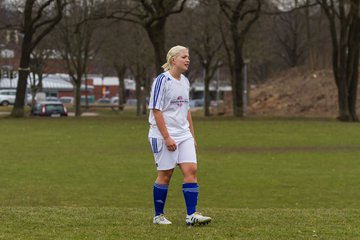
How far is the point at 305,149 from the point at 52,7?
26.7 metres

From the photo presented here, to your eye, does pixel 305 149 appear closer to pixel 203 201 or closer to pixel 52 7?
pixel 203 201

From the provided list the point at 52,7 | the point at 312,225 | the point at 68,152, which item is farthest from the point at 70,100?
the point at 312,225

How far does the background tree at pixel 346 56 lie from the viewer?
37812mm

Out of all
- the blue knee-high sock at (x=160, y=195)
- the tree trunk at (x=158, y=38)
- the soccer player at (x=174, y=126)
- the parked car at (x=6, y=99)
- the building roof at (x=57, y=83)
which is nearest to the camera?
the soccer player at (x=174, y=126)

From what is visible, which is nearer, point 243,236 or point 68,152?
point 243,236

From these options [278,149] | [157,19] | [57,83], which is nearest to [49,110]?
[157,19]

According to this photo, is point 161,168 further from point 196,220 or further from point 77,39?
point 77,39

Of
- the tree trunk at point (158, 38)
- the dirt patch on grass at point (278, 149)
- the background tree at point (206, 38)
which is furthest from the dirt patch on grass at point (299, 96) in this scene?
the dirt patch on grass at point (278, 149)

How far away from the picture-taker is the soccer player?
743 cm

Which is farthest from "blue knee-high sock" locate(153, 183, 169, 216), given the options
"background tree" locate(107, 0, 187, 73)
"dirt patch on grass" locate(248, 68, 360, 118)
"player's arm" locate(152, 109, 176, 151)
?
"dirt patch on grass" locate(248, 68, 360, 118)

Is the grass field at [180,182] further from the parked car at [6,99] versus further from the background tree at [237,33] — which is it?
the parked car at [6,99]

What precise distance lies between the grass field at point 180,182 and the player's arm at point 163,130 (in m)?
0.88

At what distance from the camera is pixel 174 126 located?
752 cm

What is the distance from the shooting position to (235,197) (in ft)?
45.4
